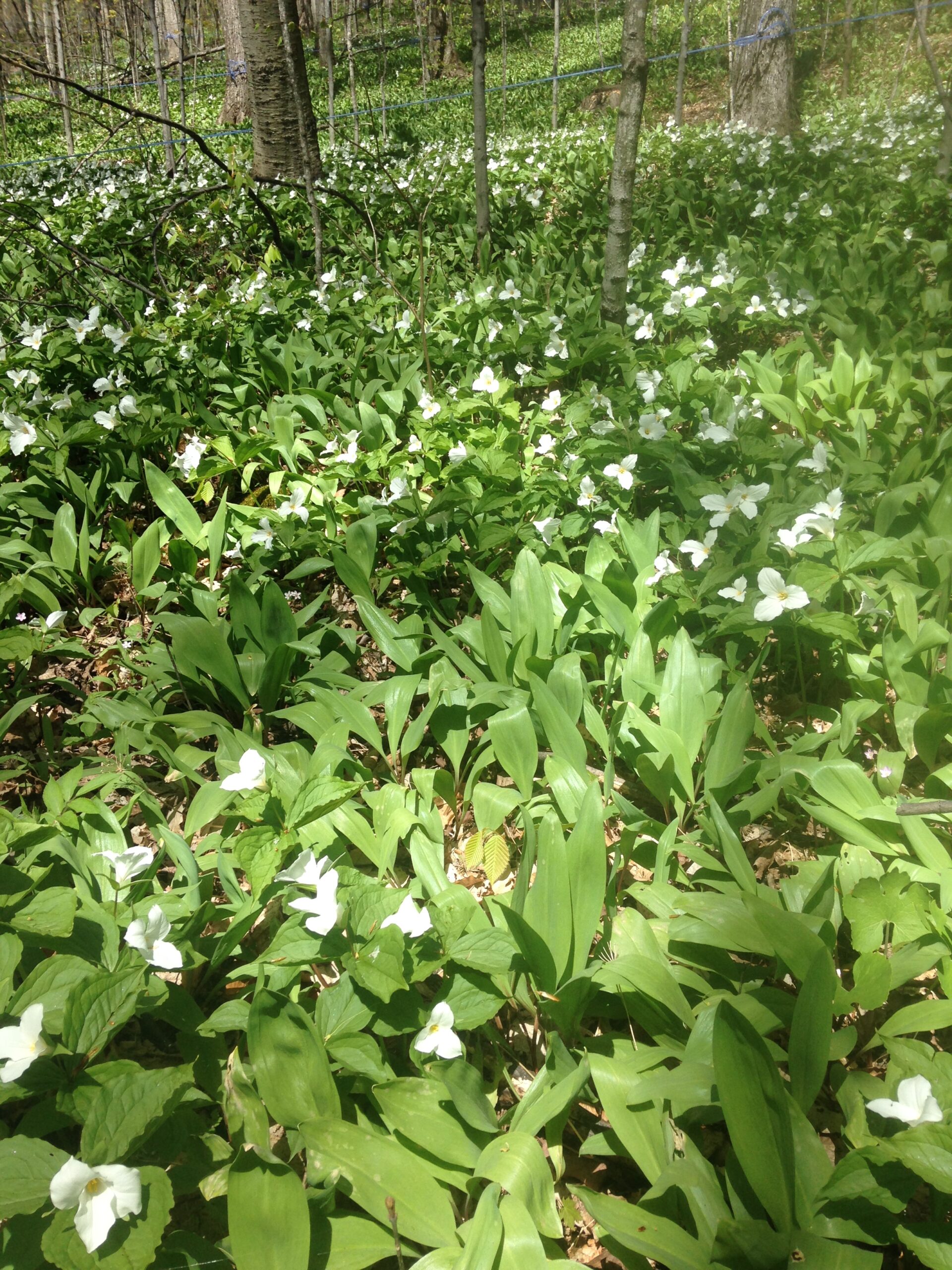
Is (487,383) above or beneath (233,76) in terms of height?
beneath

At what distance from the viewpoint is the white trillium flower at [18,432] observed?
2941mm

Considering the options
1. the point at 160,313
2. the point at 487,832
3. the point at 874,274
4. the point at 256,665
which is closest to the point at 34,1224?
the point at 487,832

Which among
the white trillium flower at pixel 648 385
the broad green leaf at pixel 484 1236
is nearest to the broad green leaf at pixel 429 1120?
the broad green leaf at pixel 484 1236

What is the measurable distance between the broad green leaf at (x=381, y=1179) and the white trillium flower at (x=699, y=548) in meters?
1.59

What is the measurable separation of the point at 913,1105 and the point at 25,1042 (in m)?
1.21

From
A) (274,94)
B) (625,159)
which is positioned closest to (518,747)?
(625,159)

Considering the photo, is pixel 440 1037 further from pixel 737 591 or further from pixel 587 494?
pixel 587 494

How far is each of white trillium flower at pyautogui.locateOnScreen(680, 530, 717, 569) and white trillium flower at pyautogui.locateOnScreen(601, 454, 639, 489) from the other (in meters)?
0.39

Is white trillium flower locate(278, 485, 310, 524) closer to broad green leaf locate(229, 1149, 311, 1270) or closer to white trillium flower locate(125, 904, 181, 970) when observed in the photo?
white trillium flower locate(125, 904, 181, 970)

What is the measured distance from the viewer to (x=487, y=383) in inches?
132

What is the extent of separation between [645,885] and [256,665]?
1218 millimetres

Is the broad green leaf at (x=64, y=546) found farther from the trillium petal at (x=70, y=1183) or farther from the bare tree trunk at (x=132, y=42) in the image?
the bare tree trunk at (x=132, y=42)

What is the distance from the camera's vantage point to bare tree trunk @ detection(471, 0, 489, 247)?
4.65 meters

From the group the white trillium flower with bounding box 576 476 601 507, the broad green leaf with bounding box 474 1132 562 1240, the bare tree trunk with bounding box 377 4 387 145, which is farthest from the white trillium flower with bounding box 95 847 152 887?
the bare tree trunk with bounding box 377 4 387 145
